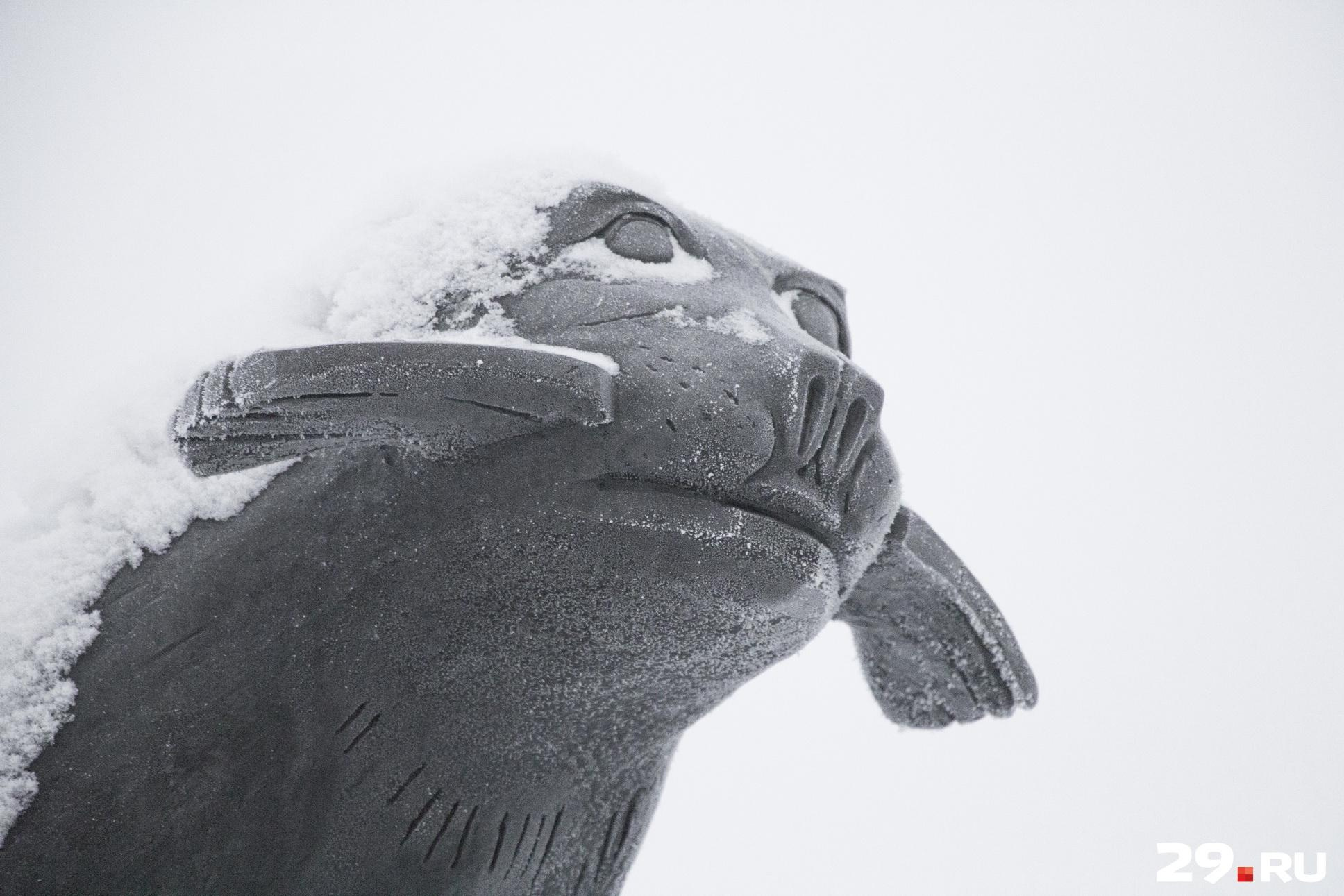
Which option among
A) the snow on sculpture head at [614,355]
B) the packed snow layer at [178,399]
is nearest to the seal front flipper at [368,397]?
the snow on sculpture head at [614,355]

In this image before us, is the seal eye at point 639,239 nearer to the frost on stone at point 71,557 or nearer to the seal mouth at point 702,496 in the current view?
the seal mouth at point 702,496

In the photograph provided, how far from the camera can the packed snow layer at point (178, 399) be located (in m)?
1.37

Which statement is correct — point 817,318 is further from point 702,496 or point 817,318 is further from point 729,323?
point 702,496

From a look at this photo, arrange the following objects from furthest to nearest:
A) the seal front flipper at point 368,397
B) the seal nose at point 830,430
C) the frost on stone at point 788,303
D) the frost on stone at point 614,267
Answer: the frost on stone at point 788,303 → the frost on stone at point 614,267 → the seal nose at point 830,430 → the seal front flipper at point 368,397

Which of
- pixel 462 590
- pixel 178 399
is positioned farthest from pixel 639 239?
pixel 178 399

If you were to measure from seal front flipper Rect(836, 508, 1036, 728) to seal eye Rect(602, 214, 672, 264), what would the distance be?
528 millimetres

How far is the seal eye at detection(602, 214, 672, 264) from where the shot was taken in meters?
1.52

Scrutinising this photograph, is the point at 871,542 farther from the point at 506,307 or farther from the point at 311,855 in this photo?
the point at 311,855

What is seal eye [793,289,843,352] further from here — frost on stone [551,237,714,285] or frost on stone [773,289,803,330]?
frost on stone [551,237,714,285]

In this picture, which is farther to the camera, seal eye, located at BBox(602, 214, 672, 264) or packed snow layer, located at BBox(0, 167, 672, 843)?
seal eye, located at BBox(602, 214, 672, 264)

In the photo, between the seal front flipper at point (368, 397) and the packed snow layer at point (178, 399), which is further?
the packed snow layer at point (178, 399)

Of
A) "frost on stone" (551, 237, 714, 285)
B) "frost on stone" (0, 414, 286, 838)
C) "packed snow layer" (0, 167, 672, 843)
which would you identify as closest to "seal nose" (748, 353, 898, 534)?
"packed snow layer" (0, 167, 672, 843)

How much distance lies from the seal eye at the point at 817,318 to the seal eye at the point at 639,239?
237 millimetres

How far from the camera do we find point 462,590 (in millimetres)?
1359
